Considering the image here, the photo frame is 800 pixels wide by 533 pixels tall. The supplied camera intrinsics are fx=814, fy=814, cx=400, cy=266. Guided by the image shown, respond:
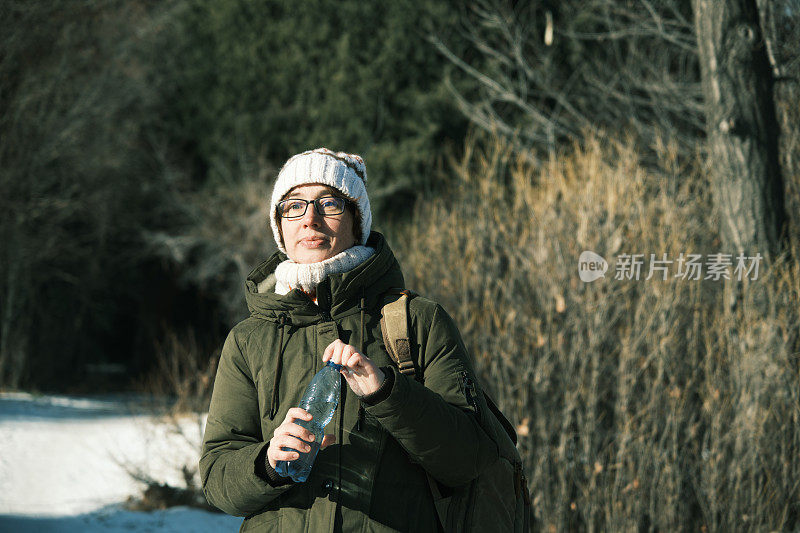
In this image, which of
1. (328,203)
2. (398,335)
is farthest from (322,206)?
(398,335)

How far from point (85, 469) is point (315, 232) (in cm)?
788

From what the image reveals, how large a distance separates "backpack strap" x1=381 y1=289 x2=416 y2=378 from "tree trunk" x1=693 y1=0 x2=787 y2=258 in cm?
558

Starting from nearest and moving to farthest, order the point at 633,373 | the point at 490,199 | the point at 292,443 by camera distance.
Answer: the point at 292,443, the point at 633,373, the point at 490,199

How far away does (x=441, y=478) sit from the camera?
180cm

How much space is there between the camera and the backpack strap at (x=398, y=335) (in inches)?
72.3

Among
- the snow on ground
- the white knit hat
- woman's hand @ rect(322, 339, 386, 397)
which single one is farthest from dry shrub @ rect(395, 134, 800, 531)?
woman's hand @ rect(322, 339, 386, 397)

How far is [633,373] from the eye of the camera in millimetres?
5852

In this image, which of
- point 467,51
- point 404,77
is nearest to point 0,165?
point 404,77

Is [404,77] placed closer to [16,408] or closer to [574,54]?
[574,54]

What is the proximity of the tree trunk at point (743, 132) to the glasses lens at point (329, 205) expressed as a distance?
553 centimetres

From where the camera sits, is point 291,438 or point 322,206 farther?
point 322,206

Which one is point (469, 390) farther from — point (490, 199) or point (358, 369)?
point (490, 199)

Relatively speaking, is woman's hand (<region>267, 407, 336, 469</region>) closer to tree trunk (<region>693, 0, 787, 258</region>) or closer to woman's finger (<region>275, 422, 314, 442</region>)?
woman's finger (<region>275, 422, 314, 442</region>)

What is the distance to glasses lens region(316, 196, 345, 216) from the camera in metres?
2.01
